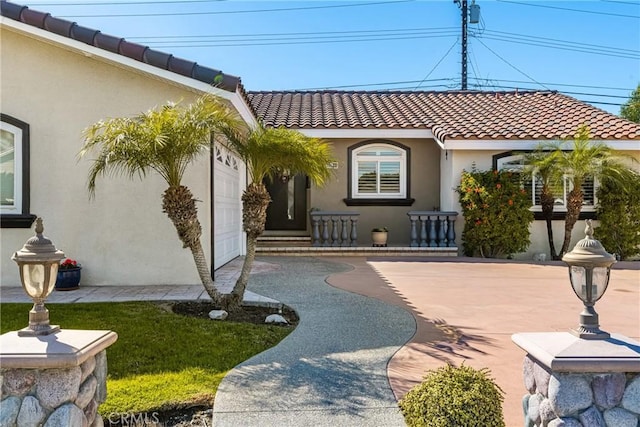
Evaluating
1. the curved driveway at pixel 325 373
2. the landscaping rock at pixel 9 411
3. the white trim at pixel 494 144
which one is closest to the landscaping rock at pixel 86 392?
the landscaping rock at pixel 9 411

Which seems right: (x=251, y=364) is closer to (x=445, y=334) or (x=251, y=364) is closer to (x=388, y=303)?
(x=445, y=334)

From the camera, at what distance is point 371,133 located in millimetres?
14102

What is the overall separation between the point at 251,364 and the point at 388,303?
3240 mm

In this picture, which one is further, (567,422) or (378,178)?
(378,178)

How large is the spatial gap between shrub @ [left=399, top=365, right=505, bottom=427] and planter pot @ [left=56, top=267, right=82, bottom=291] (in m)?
6.84

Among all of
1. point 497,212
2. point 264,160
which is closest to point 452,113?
point 497,212

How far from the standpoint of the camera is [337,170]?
14.6 meters

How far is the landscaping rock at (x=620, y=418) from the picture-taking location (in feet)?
9.18

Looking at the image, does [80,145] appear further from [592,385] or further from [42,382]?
[592,385]

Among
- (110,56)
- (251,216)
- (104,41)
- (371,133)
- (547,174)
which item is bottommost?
(251,216)

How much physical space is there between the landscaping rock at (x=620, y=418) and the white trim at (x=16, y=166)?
9.14 m

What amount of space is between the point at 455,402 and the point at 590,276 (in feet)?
3.96

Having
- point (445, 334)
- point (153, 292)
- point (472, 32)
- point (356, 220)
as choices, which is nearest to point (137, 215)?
point (153, 292)

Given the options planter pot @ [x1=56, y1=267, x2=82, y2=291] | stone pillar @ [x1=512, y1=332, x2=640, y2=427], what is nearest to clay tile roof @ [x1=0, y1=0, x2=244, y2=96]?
planter pot @ [x1=56, y1=267, x2=82, y2=291]
